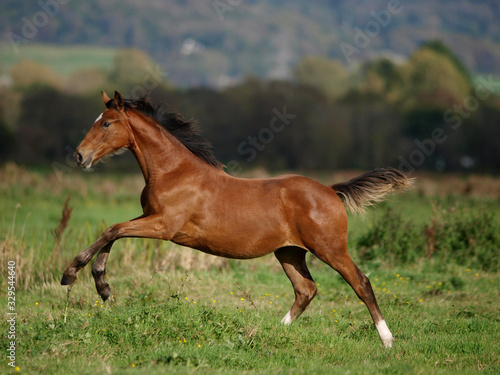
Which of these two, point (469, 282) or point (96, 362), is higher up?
point (96, 362)

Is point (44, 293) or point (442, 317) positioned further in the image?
point (44, 293)

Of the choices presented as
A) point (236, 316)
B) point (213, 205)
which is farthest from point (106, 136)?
point (236, 316)

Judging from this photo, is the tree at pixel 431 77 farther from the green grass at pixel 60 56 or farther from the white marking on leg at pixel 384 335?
the green grass at pixel 60 56

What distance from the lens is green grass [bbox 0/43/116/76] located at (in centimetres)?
10998

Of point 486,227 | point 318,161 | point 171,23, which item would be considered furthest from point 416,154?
point 171,23

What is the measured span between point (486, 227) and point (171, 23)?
17807cm

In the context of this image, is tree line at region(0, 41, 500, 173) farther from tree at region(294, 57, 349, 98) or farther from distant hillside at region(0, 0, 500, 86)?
distant hillside at region(0, 0, 500, 86)

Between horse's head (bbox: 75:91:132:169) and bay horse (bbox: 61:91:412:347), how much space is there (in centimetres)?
1

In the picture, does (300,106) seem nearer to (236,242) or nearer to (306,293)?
(306,293)

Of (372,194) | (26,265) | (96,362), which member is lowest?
(26,265)

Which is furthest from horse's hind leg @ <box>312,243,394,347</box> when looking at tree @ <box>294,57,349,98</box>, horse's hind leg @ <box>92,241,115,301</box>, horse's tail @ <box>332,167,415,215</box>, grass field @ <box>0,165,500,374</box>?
tree @ <box>294,57,349,98</box>

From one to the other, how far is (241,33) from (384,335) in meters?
186

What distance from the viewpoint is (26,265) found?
32.0 ft

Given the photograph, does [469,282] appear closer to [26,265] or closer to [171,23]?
[26,265]
